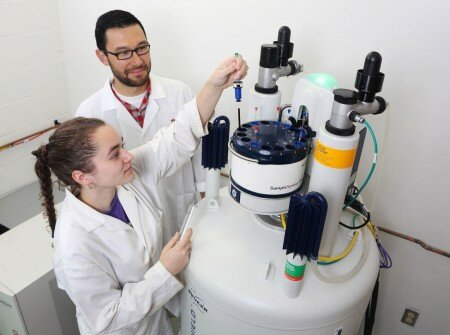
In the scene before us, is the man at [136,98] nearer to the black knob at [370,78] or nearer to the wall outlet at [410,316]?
the black knob at [370,78]

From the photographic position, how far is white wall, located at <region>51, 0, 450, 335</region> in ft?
4.04

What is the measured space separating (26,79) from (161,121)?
102 cm

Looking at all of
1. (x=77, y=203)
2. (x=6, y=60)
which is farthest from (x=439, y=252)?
(x=6, y=60)

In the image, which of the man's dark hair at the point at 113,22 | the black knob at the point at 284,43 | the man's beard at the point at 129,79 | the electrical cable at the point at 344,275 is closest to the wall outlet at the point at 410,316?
the electrical cable at the point at 344,275

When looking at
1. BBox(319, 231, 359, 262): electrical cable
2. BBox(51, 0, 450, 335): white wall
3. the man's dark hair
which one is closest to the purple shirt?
BBox(319, 231, 359, 262): electrical cable

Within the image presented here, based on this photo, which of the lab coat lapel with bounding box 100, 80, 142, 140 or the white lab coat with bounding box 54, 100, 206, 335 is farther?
the lab coat lapel with bounding box 100, 80, 142, 140

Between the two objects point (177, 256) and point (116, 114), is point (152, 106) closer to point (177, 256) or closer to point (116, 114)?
point (116, 114)

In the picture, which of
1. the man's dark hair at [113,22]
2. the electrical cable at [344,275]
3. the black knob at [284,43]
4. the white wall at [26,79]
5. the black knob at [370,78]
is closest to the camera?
the black knob at [370,78]

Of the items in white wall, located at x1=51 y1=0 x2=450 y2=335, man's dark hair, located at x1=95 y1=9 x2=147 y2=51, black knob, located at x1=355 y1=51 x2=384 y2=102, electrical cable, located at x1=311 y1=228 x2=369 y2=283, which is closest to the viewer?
black knob, located at x1=355 y1=51 x2=384 y2=102

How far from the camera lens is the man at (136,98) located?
1433 mm

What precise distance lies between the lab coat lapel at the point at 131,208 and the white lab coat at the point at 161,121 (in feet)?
1.13

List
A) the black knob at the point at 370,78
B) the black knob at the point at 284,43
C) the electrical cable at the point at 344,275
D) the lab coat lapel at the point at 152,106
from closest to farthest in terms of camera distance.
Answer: the black knob at the point at 370,78 < the electrical cable at the point at 344,275 < the black knob at the point at 284,43 < the lab coat lapel at the point at 152,106

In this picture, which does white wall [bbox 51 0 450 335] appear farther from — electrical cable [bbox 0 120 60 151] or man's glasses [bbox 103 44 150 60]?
electrical cable [bbox 0 120 60 151]

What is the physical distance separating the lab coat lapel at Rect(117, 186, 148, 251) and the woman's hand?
135 mm
